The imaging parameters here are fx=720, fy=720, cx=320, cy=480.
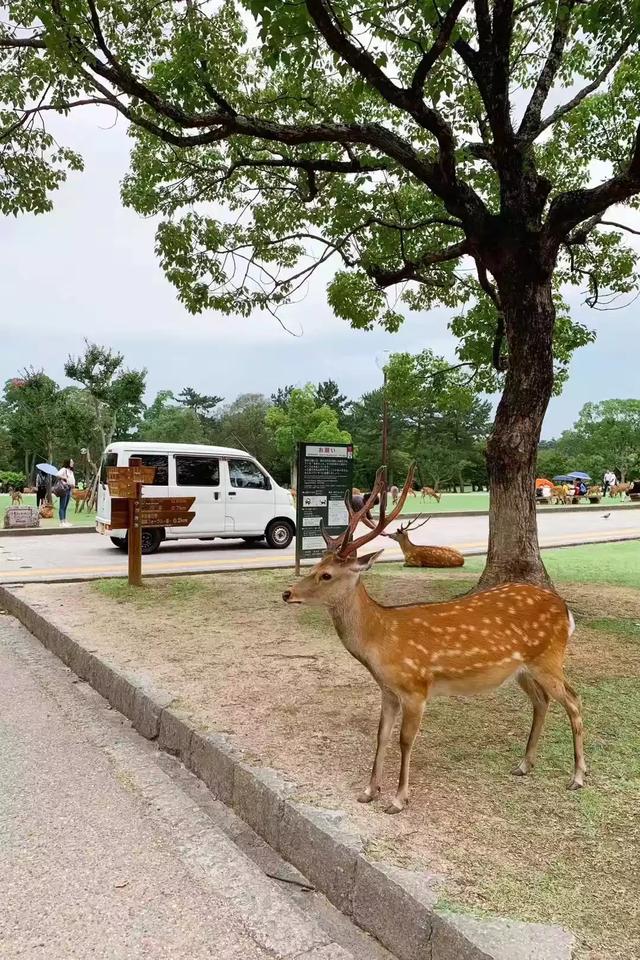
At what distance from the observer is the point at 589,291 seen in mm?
10781

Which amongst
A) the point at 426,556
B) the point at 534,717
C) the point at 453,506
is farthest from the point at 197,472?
the point at 453,506

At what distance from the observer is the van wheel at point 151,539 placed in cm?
1348

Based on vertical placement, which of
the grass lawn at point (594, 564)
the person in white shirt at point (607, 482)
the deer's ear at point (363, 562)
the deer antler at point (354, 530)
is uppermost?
the person in white shirt at point (607, 482)

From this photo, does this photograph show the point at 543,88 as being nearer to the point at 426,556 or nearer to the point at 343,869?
the point at 426,556

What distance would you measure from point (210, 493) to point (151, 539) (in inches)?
55.2

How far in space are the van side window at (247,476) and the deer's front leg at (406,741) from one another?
11.3 m

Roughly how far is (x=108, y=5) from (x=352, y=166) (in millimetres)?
2990

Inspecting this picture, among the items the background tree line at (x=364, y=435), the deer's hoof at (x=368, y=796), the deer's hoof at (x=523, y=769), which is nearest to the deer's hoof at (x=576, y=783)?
the deer's hoof at (x=523, y=769)

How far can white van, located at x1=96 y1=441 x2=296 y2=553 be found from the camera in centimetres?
1334

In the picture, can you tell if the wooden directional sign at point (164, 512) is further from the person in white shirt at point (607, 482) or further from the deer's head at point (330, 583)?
the person in white shirt at point (607, 482)

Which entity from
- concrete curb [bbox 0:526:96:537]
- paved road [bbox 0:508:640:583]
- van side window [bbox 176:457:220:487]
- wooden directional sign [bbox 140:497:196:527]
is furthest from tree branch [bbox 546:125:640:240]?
concrete curb [bbox 0:526:96:537]

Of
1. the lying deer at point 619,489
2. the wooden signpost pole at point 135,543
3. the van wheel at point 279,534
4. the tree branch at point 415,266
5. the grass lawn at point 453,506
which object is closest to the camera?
the tree branch at point 415,266

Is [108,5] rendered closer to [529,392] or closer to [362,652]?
[529,392]

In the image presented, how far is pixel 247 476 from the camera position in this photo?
46.9ft
